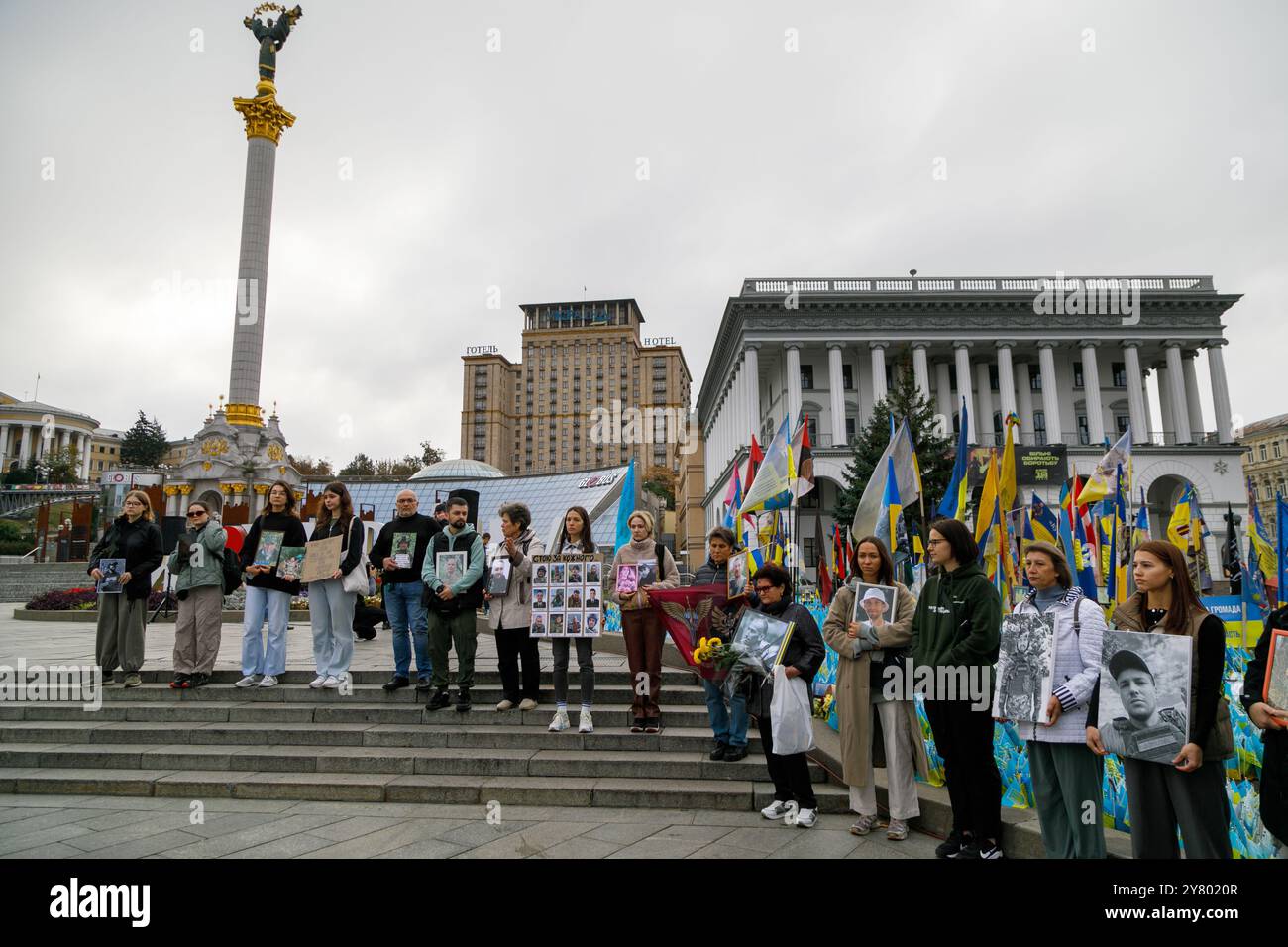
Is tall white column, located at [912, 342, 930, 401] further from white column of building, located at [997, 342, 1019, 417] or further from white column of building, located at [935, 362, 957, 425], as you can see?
white column of building, located at [997, 342, 1019, 417]

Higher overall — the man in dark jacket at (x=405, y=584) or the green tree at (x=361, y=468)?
the green tree at (x=361, y=468)

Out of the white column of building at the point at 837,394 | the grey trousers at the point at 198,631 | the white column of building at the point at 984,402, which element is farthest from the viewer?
the white column of building at the point at 984,402

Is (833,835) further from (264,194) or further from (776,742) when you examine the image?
(264,194)

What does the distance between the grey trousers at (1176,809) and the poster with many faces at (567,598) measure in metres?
4.07

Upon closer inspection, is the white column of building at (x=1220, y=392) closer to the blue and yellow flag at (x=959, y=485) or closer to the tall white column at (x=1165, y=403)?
the tall white column at (x=1165, y=403)

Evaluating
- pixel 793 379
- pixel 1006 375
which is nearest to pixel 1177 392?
pixel 1006 375

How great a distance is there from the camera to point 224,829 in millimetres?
4922

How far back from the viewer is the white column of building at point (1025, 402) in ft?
157

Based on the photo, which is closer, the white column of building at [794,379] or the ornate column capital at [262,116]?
the ornate column capital at [262,116]

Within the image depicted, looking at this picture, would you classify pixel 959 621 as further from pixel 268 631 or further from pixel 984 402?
pixel 984 402

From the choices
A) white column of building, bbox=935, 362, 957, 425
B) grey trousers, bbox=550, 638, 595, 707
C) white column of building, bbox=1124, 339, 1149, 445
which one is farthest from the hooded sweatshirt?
white column of building, bbox=1124, 339, 1149, 445

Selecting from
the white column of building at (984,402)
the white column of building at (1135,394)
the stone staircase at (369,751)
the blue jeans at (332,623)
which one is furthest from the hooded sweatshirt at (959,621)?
the white column of building at (1135,394)

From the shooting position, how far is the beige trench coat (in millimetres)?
4812
